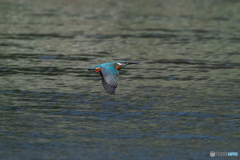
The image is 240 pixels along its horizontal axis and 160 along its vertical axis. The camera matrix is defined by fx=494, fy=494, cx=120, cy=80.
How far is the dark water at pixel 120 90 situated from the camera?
825cm

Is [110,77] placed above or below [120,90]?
above

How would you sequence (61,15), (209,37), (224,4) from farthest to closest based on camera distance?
(224,4)
(61,15)
(209,37)

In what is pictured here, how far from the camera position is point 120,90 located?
12195 millimetres

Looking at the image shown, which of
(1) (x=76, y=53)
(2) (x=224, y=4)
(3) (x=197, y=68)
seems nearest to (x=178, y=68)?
(3) (x=197, y=68)

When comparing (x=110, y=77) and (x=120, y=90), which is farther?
(x=120, y=90)

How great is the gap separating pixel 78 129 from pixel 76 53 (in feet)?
28.7

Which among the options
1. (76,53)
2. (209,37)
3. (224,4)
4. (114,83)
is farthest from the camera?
(224,4)

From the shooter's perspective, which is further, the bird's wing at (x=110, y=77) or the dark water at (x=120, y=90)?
the bird's wing at (x=110, y=77)

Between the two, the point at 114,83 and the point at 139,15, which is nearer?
the point at 114,83

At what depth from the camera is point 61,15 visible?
28719 millimetres

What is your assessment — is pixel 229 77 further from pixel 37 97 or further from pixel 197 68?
pixel 37 97

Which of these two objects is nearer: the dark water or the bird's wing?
the dark water

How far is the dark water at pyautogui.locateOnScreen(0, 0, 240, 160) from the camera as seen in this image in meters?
8.25

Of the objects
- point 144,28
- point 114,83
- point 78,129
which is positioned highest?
point 144,28
